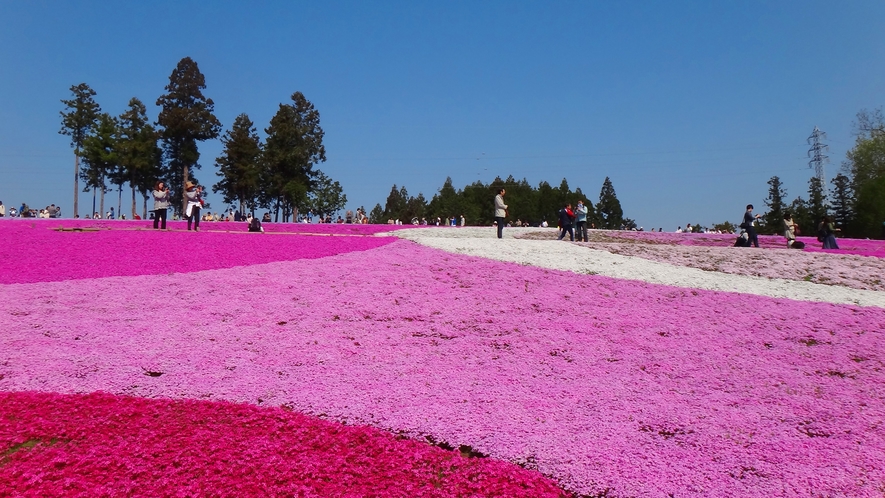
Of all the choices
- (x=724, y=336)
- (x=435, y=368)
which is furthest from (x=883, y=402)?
(x=435, y=368)

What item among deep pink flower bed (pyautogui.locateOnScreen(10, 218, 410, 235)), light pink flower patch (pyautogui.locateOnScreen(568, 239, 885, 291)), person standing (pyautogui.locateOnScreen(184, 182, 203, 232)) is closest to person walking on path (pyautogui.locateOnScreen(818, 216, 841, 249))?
light pink flower patch (pyautogui.locateOnScreen(568, 239, 885, 291))

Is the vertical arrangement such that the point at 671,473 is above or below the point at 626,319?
below

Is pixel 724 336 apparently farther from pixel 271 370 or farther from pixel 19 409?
pixel 19 409

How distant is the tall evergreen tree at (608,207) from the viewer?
4951 inches

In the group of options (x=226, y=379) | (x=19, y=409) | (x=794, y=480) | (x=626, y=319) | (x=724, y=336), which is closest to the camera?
(x=794, y=480)

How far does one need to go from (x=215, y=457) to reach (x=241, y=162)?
73.9 meters

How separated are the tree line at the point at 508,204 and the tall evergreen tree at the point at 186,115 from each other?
50.2 metres

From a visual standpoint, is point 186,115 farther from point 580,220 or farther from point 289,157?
point 580,220

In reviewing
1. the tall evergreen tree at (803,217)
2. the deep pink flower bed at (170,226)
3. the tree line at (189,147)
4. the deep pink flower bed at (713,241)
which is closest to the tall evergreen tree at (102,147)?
the tree line at (189,147)

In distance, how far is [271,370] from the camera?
809 cm

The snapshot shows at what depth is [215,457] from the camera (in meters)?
5.60

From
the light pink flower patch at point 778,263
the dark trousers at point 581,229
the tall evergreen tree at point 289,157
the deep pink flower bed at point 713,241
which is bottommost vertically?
the light pink flower patch at point 778,263

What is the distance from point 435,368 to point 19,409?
16.4 ft

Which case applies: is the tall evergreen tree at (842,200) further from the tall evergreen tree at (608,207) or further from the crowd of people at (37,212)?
the crowd of people at (37,212)
